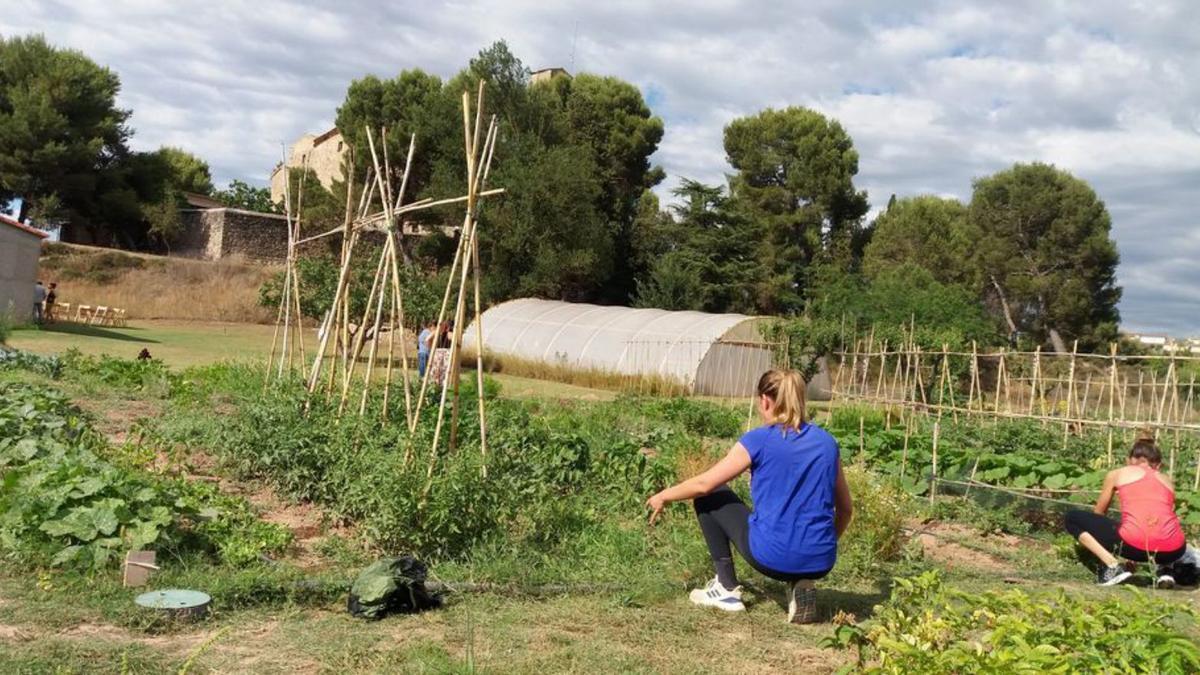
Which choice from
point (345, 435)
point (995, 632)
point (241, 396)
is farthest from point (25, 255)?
point (995, 632)

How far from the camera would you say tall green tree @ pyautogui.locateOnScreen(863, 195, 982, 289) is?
3466 cm

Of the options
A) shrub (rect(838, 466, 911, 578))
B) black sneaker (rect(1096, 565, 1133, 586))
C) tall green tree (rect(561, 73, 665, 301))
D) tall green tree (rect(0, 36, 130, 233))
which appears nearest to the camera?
shrub (rect(838, 466, 911, 578))

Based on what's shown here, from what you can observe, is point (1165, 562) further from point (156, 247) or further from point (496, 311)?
point (156, 247)

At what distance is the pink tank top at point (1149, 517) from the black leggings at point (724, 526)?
7.80 feet

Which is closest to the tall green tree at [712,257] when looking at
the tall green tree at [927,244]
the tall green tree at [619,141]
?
the tall green tree at [619,141]

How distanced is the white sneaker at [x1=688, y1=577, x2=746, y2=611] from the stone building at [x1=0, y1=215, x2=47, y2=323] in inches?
871

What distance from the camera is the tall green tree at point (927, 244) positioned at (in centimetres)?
3466

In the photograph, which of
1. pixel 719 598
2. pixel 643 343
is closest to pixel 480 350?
pixel 719 598

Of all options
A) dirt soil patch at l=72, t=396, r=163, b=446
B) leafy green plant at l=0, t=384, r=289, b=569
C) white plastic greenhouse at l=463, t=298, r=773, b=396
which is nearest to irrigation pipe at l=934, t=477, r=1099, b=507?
leafy green plant at l=0, t=384, r=289, b=569

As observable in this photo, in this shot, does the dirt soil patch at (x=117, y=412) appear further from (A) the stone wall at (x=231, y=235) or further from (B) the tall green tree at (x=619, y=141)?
(A) the stone wall at (x=231, y=235)

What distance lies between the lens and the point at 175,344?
23172 mm

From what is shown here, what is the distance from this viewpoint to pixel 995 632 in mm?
2654

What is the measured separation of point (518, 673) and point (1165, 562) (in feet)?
13.5

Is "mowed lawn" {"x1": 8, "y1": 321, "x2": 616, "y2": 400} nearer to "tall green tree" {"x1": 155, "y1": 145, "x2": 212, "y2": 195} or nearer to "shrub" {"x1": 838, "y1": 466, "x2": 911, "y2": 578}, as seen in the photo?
"shrub" {"x1": 838, "y1": 466, "x2": 911, "y2": 578}
